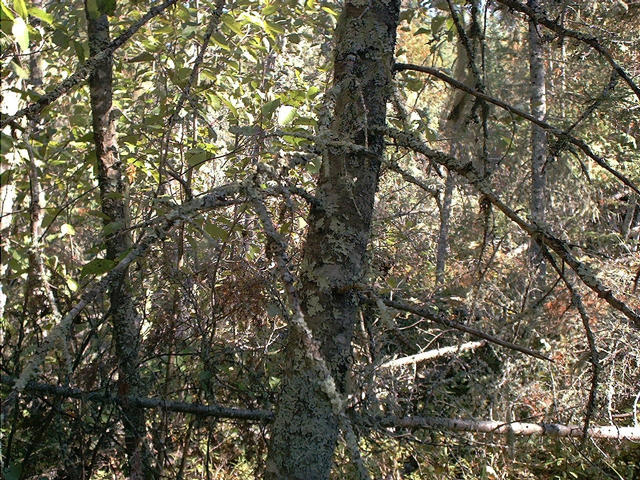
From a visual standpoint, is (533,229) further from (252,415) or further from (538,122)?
(252,415)

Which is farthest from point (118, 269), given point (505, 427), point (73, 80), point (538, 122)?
point (505, 427)

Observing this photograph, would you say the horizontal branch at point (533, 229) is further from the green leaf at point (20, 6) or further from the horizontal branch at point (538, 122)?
the green leaf at point (20, 6)

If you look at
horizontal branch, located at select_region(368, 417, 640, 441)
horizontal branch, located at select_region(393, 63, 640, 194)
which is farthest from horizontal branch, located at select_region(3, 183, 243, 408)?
horizontal branch, located at select_region(368, 417, 640, 441)

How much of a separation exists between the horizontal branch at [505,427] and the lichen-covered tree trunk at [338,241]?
3.54 feet

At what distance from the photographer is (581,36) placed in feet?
5.03

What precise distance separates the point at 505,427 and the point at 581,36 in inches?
95.1

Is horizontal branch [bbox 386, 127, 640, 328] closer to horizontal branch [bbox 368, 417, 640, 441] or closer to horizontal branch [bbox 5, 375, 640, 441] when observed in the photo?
horizontal branch [bbox 5, 375, 640, 441]

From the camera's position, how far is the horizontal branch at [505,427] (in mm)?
2525

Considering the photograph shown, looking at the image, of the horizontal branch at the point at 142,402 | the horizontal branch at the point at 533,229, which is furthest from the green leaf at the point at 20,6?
the horizontal branch at the point at 142,402

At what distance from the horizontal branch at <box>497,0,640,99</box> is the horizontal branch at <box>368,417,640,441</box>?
160 cm

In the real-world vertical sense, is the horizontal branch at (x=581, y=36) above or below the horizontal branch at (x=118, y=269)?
above

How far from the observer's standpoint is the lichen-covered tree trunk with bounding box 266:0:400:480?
1.30m

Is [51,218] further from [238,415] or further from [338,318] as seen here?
[338,318]

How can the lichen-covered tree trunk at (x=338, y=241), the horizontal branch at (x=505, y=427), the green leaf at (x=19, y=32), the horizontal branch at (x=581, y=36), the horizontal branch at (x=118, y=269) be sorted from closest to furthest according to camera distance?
1. the horizontal branch at (x=118, y=269)
2. the green leaf at (x=19, y=32)
3. the lichen-covered tree trunk at (x=338, y=241)
4. the horizontal branch at (x=581, y=36)
5. the horizontal branch at (x=505, y=427)
